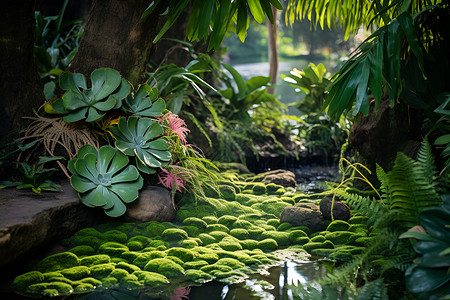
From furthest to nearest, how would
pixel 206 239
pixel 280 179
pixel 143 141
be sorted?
pixel 280 179 → pixel 143 141 → pixel 206 239

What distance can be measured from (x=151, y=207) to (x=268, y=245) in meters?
0.87

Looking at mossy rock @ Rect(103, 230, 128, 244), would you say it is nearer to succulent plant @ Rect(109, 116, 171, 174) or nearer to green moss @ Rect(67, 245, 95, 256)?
green moss @ Rect(67, 245, 95, 256)

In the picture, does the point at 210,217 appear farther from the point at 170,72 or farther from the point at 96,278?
the point at 170,72

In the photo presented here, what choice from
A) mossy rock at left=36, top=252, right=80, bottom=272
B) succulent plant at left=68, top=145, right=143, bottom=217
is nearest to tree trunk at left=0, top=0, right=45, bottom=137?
succulent plant at left=68, top=145, right=143, bottom=217

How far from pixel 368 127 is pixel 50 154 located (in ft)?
8.22

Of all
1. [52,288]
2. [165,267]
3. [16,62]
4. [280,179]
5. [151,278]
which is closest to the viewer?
[52,288]

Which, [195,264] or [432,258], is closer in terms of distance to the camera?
[432,258]

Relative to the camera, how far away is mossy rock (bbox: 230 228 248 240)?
2.85 meters

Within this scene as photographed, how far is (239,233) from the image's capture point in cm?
287

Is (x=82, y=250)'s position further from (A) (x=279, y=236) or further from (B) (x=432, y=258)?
(B) (x=432, y=258)

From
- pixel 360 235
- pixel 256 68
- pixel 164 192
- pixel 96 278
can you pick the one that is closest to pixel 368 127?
pixel 360 235

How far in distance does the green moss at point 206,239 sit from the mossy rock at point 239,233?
169 millimetres

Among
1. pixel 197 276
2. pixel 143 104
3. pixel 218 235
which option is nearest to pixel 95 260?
pixel 197 276

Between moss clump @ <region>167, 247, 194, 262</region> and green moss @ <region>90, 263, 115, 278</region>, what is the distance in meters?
0.37
